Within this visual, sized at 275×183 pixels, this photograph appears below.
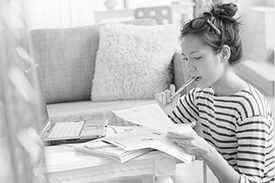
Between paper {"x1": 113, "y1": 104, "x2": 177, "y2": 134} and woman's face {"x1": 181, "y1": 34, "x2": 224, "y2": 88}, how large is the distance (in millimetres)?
181

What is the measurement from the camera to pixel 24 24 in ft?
0.69

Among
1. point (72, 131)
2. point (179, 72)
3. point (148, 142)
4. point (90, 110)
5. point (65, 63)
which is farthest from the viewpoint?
point (65, 63)

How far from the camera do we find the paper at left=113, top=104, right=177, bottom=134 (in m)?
1.23

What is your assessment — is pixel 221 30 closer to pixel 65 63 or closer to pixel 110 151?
pixel 110 151

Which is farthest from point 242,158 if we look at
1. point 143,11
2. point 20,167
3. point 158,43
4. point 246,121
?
point 143,11

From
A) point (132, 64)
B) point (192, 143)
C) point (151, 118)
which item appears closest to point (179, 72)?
point (132, 64)

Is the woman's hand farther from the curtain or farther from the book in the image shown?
the curtain

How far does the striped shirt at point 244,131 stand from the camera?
1206 millimetres

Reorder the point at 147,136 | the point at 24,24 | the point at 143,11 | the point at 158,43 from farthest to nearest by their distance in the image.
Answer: the point at 143,11, the point at 158,43, the point at 147,136, the point at 24,24

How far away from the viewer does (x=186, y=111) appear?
5.14 feet

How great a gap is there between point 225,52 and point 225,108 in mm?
179

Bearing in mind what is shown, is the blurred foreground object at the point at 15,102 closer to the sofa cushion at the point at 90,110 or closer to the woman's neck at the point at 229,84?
the woman's neck at the point at 229,84

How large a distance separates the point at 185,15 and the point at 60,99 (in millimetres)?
1999

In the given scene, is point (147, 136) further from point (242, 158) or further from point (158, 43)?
point (158, 43)
